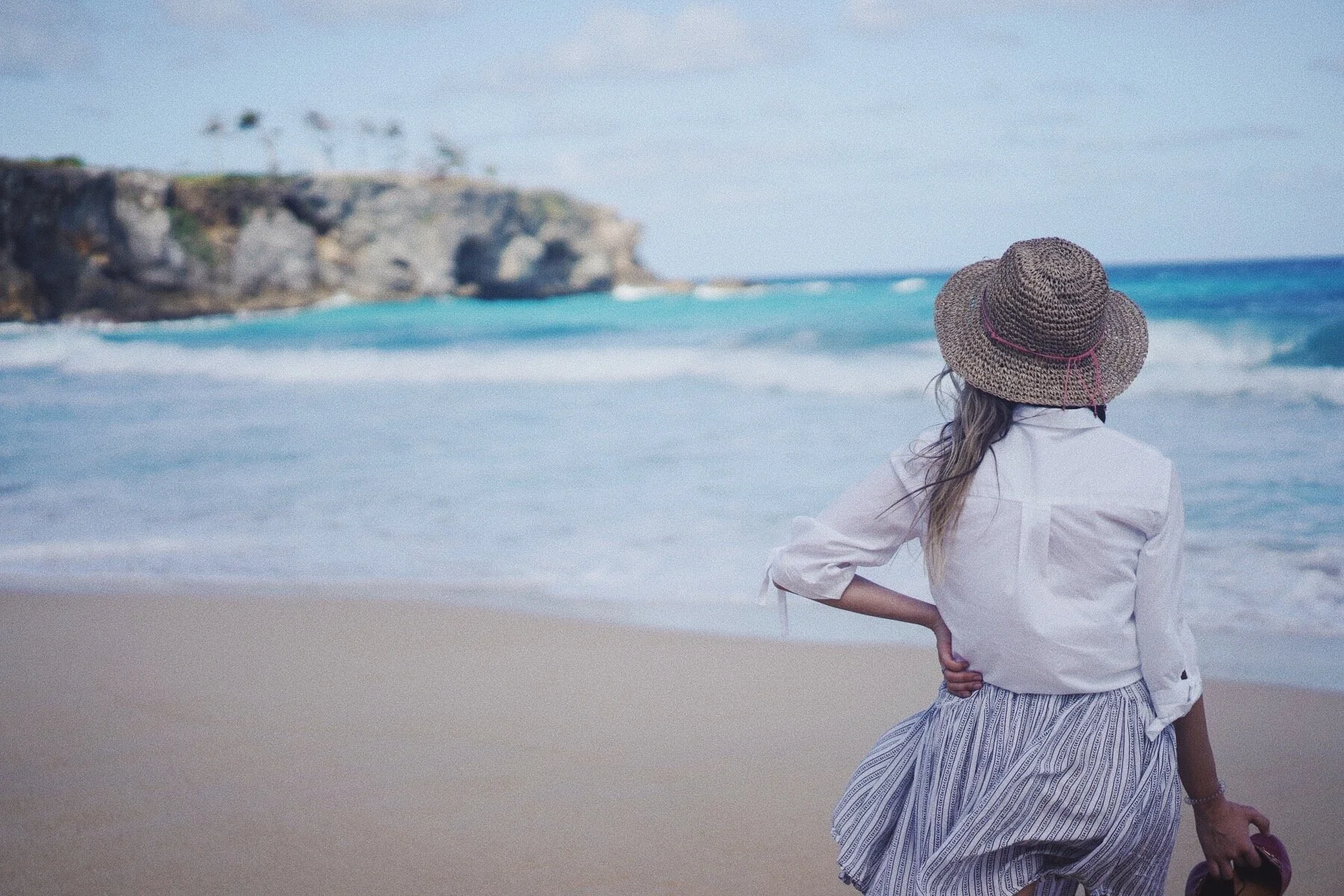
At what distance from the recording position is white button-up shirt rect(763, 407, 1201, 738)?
1.27 metres

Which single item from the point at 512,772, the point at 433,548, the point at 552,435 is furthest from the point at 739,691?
the point at 552,435

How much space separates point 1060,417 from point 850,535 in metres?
0.31

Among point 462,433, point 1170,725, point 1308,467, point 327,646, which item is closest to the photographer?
point 1170,725

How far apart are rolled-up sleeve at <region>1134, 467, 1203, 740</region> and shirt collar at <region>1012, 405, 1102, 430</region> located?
121 millimetres

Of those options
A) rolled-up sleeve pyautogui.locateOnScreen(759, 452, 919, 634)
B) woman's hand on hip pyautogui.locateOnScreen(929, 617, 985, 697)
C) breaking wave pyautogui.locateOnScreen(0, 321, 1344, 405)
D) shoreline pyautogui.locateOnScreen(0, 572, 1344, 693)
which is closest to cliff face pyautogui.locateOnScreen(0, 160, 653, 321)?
breaking wave pyautogui.locateOnScreen(0, 321, 1344, 405)

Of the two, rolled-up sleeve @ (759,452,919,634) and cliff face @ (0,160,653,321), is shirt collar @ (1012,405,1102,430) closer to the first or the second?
rolled-up sleeve @ (759,452,919,634)

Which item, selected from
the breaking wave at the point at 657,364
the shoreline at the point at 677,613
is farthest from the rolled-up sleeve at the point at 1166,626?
the breaking wave at the point at 657,364

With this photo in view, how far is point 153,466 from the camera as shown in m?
7.68

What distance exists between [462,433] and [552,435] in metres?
1.01

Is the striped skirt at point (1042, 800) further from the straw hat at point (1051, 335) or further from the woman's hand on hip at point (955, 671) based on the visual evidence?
the straw hat at point (1051, 335)

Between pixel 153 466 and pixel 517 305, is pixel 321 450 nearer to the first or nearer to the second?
pixel 153 466

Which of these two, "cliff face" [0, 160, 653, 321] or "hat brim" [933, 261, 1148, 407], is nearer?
"hat brim" [933, 261, 1148, 407]

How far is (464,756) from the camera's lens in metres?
2.90

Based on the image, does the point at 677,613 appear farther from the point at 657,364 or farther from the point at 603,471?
the point at 657,364
